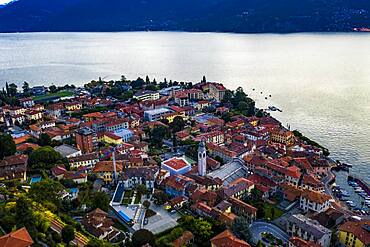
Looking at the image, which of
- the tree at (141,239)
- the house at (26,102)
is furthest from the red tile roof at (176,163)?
the house at (26,102)

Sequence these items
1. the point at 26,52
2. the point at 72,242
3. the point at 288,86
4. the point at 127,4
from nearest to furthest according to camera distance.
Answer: the point at 72,242 → the point at 288,86 → the point at 26,52 → the point at 127,4

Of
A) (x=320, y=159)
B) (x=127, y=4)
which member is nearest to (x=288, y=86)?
(x=320, y=159)

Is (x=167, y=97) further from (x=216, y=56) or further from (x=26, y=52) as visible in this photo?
(x=26, y=52)

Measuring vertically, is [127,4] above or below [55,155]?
above

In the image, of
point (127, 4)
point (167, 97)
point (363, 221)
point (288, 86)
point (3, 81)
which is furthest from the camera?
point (127, 4)

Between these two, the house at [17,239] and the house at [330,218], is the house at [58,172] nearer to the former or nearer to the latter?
the house at [17,239]

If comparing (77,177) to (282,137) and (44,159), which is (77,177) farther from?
(282,137)
